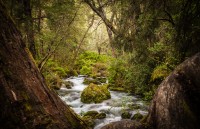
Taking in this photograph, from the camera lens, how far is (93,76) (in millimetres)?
19297

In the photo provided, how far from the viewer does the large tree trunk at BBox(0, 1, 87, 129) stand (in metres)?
2.76

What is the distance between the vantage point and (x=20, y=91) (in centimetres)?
289

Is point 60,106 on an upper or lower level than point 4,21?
lower

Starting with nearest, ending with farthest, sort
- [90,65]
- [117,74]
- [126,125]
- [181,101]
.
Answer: [181,101], [126,125], [117,74], [90,65]

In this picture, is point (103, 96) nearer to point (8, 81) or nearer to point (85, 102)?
point (85, 102)

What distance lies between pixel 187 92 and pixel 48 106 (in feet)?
8.14

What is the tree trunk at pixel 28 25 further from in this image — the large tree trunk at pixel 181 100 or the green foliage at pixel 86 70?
the green foliage at pixel 86 70

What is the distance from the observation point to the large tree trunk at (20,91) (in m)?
2.76

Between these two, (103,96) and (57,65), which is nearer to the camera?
(103,96)

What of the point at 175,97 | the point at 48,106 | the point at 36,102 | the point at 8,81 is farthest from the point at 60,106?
the point at 175,97

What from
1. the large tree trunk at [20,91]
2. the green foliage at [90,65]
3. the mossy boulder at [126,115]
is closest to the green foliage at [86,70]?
the green foliage at [90,65]

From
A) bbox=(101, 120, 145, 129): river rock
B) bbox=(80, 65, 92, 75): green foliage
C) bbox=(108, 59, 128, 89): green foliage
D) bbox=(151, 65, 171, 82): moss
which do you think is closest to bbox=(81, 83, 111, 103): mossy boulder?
bbox=(108, 59, 128, 89): green foliage

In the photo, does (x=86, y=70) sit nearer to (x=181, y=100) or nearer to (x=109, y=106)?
(x=109, y=106)

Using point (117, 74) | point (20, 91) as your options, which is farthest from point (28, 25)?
point (117, 74)
